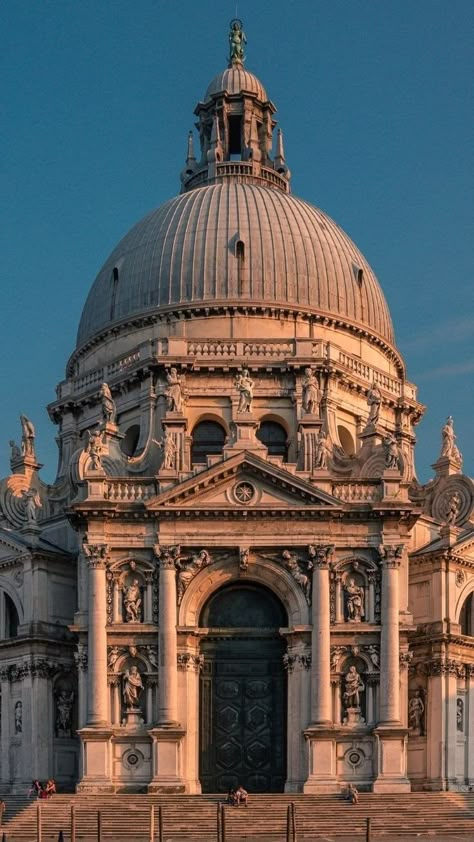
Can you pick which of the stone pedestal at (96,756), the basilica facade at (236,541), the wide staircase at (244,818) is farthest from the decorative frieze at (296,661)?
the stone pedestal at (96,756)

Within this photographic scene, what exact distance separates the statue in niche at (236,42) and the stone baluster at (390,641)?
32211 mm

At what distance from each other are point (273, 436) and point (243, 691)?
38.2 feet

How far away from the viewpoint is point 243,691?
51.2m

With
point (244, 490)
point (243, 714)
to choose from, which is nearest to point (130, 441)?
point (244, 490)

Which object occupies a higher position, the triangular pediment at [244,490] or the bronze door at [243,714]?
the triangular pediment at [244,490]

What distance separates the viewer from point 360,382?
60.6m

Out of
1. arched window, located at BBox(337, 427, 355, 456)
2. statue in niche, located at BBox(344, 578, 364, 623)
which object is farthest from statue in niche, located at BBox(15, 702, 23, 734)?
arched window, located at BBox(337, 427, 355, 456)

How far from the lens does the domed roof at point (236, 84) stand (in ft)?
227

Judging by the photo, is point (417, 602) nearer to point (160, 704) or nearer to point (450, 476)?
point (450, 476)

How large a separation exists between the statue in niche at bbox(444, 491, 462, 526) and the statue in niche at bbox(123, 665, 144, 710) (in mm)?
15300

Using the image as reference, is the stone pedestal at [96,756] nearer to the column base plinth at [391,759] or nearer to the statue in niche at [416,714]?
the column base plinth at [391,759]

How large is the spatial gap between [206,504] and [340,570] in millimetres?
5048

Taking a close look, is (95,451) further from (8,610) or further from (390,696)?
(390,696)

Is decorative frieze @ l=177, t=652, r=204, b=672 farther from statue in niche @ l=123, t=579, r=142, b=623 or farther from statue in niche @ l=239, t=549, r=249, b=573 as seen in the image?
statue in niche @ l=239, t=549, r=249, b=573
